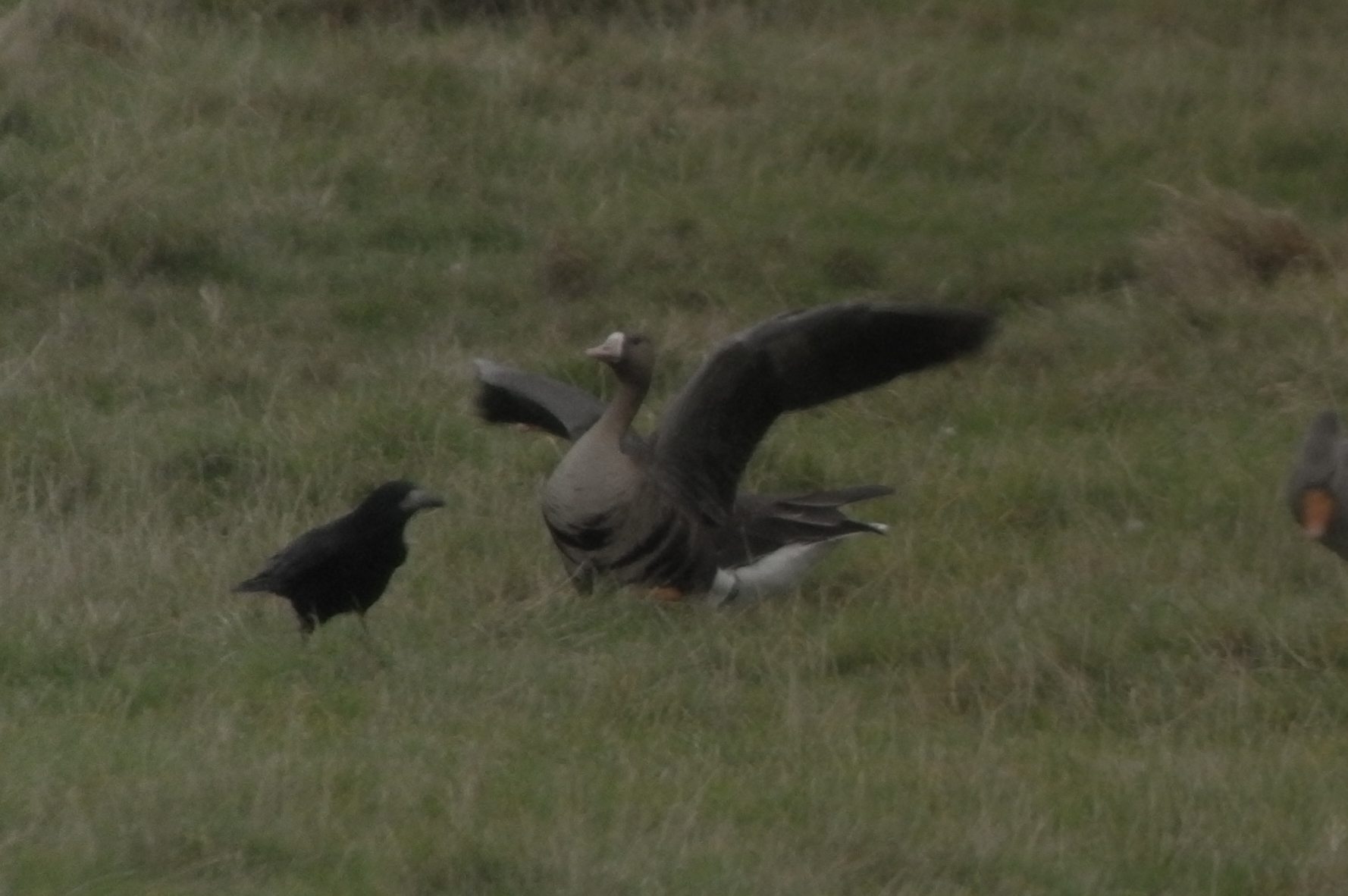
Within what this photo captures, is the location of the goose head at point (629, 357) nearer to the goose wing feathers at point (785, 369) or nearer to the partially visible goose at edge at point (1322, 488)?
the goose wing feathers at point (785, 369)

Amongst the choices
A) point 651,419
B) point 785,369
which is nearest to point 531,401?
point 785,369

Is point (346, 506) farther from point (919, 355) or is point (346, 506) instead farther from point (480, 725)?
point (480, 725)

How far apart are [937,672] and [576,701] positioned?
3.47 feet

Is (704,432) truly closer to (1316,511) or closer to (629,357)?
(629,357)

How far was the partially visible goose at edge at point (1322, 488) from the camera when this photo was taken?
26.2 feet

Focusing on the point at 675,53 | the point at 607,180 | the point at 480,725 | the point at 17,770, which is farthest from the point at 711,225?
the point at 17,770

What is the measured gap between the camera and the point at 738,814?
18.9 ft

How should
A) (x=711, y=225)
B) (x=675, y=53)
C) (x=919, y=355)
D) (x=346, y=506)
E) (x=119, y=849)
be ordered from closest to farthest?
(x=119, y=849) < (x=919, y=355) < (x=346, y=506) < (x=711, y=225) < (x=675, y=53)

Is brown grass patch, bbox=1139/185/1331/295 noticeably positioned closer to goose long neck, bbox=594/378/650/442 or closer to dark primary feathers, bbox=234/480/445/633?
goose long neck, bbox=594/378/650/442

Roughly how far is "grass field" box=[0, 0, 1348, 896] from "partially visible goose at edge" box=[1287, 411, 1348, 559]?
19cm

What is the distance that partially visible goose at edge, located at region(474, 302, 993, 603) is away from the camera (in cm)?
785

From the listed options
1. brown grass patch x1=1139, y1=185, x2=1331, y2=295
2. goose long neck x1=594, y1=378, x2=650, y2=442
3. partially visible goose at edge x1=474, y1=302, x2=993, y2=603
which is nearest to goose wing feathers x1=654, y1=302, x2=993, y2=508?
partially visible goose at edge x1=474, y1=302, x2=993, y2=603

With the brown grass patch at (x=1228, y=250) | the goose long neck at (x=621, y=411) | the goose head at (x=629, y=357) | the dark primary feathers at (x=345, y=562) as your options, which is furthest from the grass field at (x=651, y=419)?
the goose head at (x=629, y=357)

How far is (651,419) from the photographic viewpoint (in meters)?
10.1
